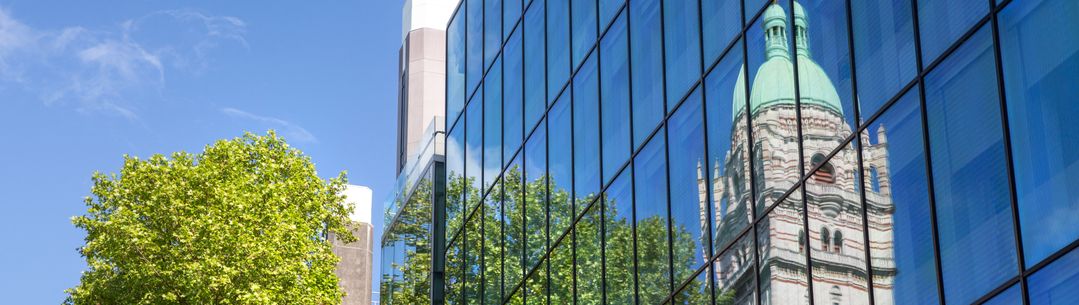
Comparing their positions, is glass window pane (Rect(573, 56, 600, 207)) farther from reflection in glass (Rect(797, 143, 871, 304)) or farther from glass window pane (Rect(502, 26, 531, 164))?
reflection in glass (Rect(797, 143, 871, 304))

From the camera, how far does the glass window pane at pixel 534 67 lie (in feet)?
90.5

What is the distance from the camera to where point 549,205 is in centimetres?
2623

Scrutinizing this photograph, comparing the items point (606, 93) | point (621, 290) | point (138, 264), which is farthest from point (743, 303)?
point (138, 264)

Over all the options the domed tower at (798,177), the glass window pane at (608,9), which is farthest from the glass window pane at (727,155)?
the glass window pane at (608,9)

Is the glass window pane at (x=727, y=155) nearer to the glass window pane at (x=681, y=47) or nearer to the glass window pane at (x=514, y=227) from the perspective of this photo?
the glass window pane at (x=681, y=47)

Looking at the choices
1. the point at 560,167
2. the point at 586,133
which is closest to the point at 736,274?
the point at 586,133

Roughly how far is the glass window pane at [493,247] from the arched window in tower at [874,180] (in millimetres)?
14494

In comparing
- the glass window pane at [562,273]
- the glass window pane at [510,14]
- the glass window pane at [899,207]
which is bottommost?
the glass window pane at [899,207]

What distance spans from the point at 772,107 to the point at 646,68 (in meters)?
4.56

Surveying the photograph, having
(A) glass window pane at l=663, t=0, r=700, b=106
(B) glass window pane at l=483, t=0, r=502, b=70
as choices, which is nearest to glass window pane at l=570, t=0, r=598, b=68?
(A) glass window pane at l=663, t=0, r=700, b=106

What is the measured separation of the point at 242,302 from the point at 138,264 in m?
3.13

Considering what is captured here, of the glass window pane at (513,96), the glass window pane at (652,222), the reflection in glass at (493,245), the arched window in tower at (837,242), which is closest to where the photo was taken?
the arched window in tower at (837,242)

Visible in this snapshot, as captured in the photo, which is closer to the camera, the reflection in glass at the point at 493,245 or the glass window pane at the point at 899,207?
the glass window pane at the point at 899,207

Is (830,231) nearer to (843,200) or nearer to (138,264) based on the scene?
(843,200)
